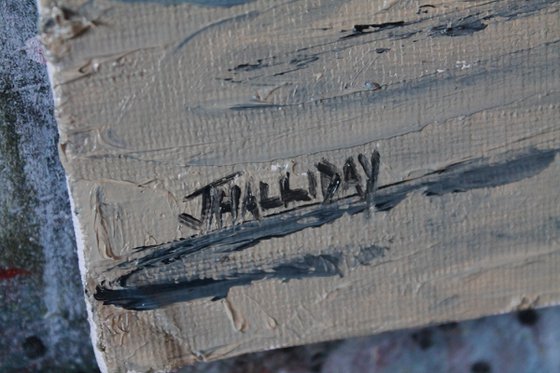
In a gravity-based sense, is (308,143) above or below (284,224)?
above

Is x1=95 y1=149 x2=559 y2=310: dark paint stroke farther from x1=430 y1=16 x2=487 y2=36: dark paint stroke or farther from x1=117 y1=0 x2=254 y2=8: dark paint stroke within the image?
x1=117 y1=0 x2=254 y2=8: dark paint stroke

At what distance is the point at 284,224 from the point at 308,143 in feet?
0.37

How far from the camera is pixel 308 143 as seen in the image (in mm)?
782

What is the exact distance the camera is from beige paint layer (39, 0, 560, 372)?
74cm

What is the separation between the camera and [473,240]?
82 centimetres

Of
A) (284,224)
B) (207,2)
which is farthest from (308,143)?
(207,2)

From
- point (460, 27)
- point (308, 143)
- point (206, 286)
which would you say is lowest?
point (206, 286)

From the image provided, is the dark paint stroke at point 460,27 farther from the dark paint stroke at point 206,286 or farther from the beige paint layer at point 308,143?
the dark paint stroke at point 206,286

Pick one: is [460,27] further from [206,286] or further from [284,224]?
[206,286]

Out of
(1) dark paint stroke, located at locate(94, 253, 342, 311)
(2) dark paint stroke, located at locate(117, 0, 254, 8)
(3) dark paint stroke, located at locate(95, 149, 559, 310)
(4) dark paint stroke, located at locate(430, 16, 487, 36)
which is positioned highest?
(2) dark paint stroke, located at locate(117, 0, 254, 8)

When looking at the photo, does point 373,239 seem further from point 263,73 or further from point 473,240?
point 263,73

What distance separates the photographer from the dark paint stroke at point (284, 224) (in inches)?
31.3

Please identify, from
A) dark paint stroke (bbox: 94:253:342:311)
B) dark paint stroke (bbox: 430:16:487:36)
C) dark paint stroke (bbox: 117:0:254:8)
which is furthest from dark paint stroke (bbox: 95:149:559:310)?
dark paint stroke (bbox: 117:0:254:8)

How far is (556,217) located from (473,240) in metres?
0.12
